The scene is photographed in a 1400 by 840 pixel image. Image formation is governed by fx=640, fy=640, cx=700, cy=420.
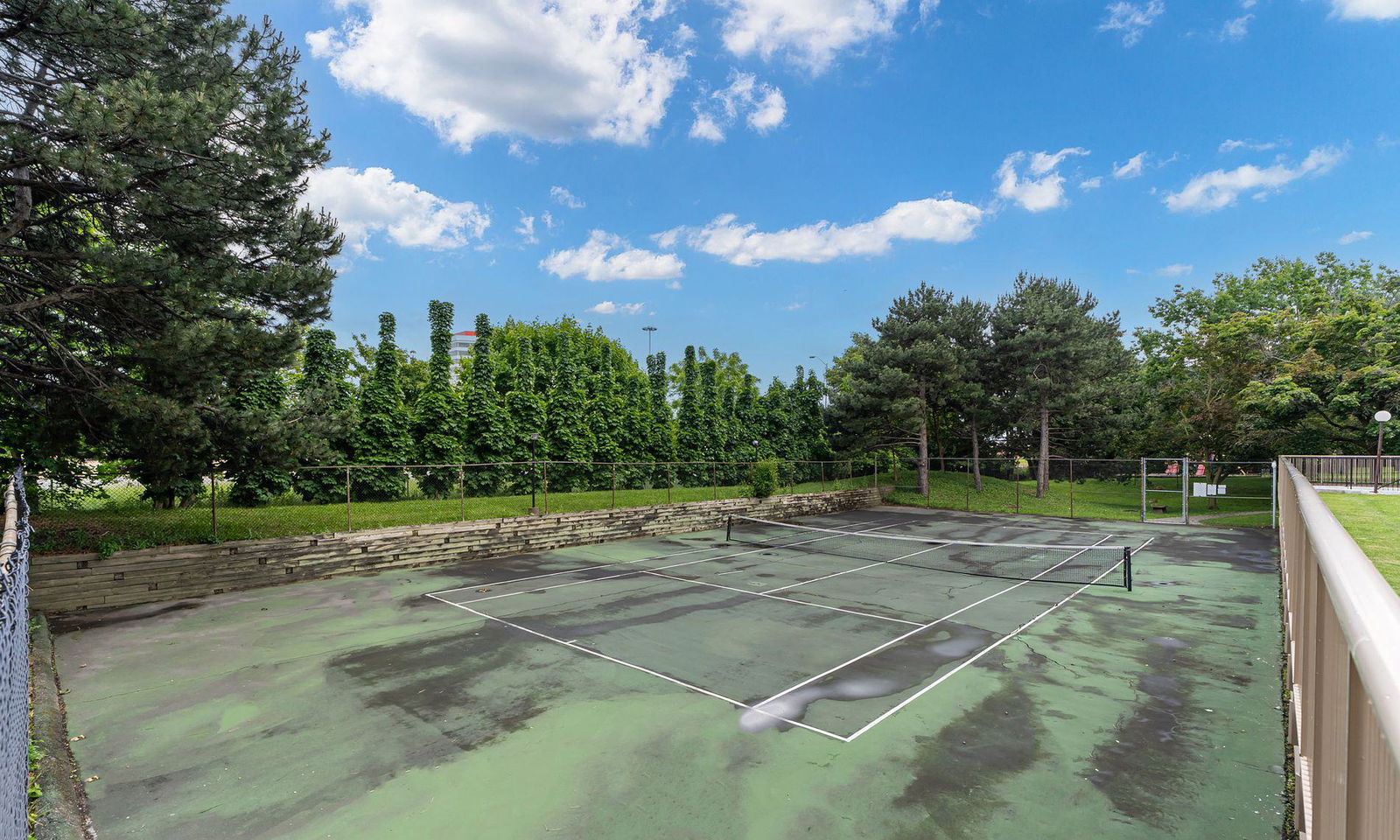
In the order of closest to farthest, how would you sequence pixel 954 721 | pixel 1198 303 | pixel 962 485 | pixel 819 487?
1. pixel 954 721
2. pixel 819 487
3. pixel 962 485
4. pixel 1198 303

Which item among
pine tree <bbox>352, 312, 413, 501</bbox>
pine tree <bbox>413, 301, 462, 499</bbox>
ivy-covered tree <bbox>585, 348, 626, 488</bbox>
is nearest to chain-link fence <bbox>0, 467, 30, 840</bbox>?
pine tree <bbox>352, 312, 413, 501</bbox>

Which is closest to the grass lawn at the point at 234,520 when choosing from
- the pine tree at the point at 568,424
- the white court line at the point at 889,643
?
the pine tree at the point at 568,424

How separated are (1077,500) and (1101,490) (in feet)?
28.2

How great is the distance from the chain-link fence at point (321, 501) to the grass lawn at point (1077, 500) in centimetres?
990

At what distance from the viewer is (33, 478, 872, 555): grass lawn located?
10.8 metres

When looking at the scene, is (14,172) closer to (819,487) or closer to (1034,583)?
(1034,583)

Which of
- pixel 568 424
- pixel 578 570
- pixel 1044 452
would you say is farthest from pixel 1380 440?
pixel 568 424

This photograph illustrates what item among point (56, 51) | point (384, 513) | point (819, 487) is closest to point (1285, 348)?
point (819, 487)

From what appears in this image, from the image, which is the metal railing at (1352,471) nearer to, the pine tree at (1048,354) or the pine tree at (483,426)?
the pine tree at (1048,354)

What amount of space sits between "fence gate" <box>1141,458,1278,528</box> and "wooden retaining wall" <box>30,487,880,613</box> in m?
20.2

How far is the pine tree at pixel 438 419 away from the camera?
767 inches

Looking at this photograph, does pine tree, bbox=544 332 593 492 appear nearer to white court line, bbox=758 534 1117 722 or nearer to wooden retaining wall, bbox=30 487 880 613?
wooden retaining wall, bbox=30 487 880 613

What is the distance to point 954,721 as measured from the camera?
643 cm

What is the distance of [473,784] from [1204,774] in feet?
20.3
